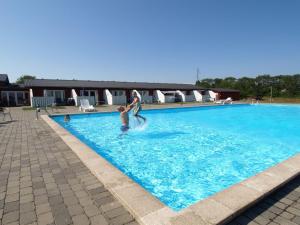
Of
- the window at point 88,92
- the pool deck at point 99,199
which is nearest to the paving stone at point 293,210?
the pool deck at point 99,199

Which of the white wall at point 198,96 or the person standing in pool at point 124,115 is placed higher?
the white wall at point 198,96

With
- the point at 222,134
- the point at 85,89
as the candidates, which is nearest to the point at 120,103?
the point at 85,89

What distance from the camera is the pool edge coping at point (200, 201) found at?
234cm

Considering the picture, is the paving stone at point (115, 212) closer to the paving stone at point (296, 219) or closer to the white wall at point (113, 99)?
the paving stone at point (296, 219)

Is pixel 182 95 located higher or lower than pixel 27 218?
higher

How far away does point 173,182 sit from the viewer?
491 cm

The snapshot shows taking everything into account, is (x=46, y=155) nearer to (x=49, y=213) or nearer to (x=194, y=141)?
(x=49, y=213)

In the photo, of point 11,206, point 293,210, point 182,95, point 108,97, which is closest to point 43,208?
point 11,206

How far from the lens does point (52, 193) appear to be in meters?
3.01

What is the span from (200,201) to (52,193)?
223cm

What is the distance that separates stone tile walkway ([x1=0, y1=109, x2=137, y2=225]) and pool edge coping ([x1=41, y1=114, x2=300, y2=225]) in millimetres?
147

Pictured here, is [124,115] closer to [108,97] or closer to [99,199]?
[99,199]

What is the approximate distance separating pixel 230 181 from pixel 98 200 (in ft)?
11.8

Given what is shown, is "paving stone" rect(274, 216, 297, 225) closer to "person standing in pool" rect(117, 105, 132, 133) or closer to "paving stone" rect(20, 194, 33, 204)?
"paving stone" rect(20, 194, 33, 204)
